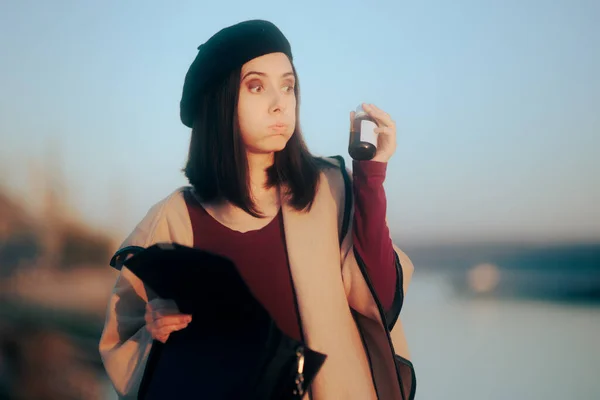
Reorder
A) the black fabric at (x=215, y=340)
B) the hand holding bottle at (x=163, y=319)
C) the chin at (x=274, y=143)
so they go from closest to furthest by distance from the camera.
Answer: the black fabric at (x=215, y=340) < the hand holding bottle at (x=163, y=319) < the chin at (x=274, y=143)

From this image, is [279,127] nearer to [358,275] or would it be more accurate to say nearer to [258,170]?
[258,170]

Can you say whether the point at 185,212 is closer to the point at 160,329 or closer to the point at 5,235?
the point at 160,329

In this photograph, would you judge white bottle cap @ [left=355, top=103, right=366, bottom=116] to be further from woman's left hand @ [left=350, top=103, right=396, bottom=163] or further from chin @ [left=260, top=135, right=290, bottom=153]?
chin @ [left=260, top=135, right=290, bottom=153]

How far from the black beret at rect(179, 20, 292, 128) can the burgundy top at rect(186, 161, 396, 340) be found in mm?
228

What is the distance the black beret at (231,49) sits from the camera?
0.94 metres

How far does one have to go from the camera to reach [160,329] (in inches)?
33.8

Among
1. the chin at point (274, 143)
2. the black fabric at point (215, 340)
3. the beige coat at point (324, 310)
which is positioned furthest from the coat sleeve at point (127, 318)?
the chin at point (274, 143)

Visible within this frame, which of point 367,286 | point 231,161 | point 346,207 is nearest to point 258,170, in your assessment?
point 231,161

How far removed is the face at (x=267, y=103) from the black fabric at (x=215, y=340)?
26cm

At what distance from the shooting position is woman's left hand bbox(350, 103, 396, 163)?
0.89 meters

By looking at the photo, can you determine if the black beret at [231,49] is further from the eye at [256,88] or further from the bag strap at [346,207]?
the bag strap at [346,207]

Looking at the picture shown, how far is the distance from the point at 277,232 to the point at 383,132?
23 cm

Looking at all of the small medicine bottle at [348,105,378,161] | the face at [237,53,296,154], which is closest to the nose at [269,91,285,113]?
the face at [237,53,296,154]

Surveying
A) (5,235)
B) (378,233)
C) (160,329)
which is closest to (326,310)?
(378,233)
